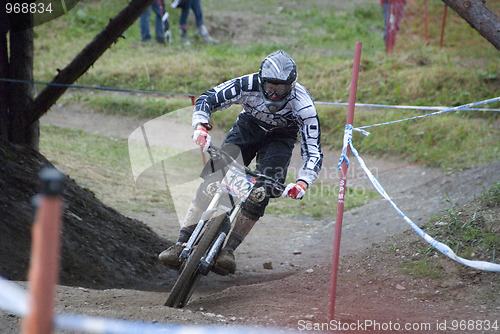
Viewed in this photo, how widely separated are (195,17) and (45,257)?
1606 centimetres

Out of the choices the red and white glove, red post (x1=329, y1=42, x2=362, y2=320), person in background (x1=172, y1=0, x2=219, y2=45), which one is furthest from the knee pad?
person in background (x1=172, y1=0, x2=219, y2=45)

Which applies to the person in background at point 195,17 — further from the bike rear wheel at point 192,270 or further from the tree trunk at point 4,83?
the bike rear wheel at point 192,270

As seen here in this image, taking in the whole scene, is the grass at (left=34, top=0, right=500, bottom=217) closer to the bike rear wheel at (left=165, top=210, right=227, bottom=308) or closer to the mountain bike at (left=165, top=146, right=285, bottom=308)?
the mountain bike at (left=165, top=146, right=285, bottom=308)

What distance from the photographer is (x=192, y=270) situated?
4129 millimetres

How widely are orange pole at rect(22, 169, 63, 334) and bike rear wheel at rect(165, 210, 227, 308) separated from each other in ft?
8.69

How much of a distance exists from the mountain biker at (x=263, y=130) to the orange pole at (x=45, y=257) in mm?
2750

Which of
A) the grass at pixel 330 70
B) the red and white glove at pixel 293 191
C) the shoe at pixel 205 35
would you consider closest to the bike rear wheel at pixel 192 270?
the red and white glove at pixel 293 191

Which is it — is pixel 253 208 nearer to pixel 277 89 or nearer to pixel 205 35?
pixel 277 89

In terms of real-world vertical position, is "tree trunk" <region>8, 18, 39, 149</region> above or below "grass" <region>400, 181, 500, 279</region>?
above

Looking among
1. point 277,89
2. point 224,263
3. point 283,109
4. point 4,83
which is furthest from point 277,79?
point 4,83

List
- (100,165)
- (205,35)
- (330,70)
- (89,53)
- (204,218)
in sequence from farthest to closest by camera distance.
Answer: (205,35) → (330,70) → (100,165) → (89,53) → (204,218)

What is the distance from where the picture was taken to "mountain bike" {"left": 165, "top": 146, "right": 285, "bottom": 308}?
4.16 metres

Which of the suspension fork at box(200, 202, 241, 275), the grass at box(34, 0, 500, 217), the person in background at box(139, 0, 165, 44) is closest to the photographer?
the suspension fork at box(200, 202, 241, 275)

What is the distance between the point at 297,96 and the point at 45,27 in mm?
15494
